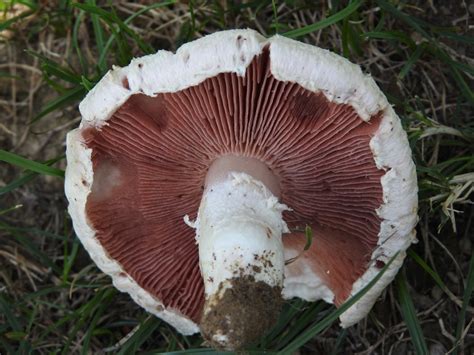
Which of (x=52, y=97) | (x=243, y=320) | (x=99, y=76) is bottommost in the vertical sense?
(x=243, y=320)

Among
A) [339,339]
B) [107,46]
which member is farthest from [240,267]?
[107,46]

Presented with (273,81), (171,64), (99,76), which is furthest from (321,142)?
(99,76)

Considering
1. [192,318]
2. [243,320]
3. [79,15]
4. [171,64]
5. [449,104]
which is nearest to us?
[171,64]

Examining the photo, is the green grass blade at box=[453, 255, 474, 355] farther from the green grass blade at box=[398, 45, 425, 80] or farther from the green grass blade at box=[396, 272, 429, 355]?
the green grass blade at box=[398, 45, 425, 80]

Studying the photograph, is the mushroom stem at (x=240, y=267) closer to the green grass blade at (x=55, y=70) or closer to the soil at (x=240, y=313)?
the soil at (x=240, y=313)

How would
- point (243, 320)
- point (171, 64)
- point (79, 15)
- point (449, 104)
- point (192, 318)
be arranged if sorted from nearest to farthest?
1. point (171, 64)
2. point (243, 320)
3. point (192, 318)
4. point (449, 104)
5. point (79, 15)

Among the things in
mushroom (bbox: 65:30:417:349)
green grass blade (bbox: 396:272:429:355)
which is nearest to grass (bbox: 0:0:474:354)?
green grass blade (bbox: 396:272:429:355)

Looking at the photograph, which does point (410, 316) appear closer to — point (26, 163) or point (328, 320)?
point (328, 320)

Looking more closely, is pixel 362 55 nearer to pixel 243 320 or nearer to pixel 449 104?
pixel 449 104

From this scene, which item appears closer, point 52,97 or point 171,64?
point 171,64
